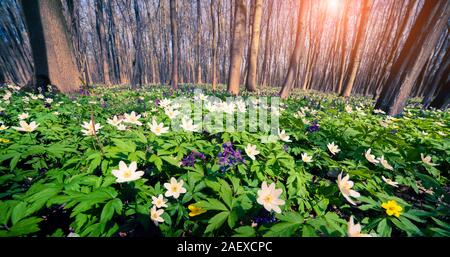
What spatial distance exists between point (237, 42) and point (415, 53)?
18.8 ft

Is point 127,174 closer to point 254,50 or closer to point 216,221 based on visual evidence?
point 216,221

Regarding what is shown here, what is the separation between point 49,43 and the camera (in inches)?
227

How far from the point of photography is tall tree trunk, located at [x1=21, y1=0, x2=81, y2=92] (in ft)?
18.2

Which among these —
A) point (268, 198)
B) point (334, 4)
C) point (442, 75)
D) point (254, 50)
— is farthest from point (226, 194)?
point (334, 4)

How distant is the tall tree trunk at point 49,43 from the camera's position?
556 centimetres

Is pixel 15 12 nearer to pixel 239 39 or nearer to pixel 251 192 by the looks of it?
pixel 239 39

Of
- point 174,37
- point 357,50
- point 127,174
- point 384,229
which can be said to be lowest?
point 384,229

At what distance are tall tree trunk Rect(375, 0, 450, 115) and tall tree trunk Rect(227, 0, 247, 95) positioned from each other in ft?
17.1

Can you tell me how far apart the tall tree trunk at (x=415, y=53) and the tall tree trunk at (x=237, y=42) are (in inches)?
205

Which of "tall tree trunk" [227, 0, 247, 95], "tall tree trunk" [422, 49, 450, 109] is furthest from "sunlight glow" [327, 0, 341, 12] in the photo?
"tall tree trunk" [227, 0, 247, 95]

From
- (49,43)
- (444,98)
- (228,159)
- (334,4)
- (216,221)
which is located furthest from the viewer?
(334,4)

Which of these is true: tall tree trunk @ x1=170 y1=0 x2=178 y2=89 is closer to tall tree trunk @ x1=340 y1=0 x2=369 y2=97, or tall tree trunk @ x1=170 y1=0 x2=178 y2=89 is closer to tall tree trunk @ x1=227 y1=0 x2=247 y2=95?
tall tree trunk @ x1=227 y1=0 x2=247 y2=95
